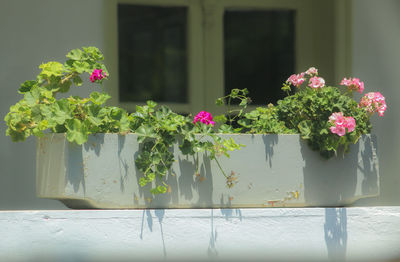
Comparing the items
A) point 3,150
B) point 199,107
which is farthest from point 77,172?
point 199,107

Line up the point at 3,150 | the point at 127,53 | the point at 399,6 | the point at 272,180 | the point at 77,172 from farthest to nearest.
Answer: the point at 127,53, the point at 399,6, the point at 3,150, the point at 272,180, the point at 77,172

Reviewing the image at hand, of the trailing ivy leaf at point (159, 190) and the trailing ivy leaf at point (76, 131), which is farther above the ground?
the trailing ivy leaf at point (76, 131)

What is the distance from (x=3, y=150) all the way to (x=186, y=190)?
145 centimetres

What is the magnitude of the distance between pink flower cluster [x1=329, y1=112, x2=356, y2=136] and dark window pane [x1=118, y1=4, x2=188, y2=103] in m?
3.39

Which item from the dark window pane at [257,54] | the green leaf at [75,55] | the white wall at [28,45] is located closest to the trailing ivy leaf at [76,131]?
the green leaf at [75,55]

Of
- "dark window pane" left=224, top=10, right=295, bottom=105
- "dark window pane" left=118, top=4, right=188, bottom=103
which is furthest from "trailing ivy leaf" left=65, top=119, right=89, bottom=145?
"dark window pane" left=118, top=4, right=188, bottom=103

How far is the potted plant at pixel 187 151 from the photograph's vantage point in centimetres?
175

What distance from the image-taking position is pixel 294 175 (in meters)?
1.88


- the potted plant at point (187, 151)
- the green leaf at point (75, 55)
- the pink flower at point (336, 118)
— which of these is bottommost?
the potted plant at point (187, 151)

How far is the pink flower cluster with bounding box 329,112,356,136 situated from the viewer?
183 centimetres

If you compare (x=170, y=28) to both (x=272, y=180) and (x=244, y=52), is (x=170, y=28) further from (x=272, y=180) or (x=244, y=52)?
(x=272, y=180)

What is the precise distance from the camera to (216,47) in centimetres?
338

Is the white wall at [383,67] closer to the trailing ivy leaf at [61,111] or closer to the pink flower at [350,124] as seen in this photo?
the pink flower at [350,124]

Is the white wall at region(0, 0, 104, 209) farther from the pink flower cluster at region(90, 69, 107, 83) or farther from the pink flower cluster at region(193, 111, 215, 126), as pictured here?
the pink flower cluster at region(193, 111, 215, 126)
